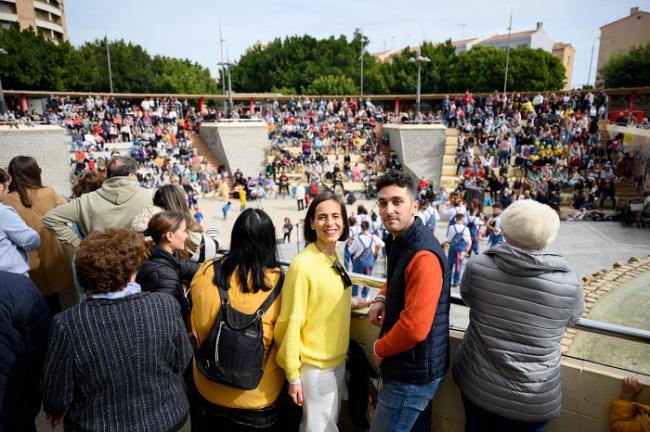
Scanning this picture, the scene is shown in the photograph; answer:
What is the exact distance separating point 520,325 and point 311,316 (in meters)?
0.93

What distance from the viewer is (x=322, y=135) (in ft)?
84.8

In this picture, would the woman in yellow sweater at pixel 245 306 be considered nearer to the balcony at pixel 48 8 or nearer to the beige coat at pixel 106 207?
the beige coat at pixel 106 207

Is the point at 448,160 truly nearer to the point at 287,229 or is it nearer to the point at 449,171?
the point at 449,171

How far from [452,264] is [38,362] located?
815 centimetres

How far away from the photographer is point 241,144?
949 inches

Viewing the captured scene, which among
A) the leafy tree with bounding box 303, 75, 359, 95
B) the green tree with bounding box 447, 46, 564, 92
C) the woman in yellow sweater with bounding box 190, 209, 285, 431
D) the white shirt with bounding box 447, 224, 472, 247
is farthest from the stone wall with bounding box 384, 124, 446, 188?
the leafy tree with bounding box 303, 75, 359, 95

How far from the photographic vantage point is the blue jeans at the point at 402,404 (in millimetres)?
1933

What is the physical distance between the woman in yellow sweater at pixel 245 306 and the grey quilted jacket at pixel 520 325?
0.97 meters

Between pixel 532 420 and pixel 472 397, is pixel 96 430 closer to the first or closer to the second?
pixel 472 397

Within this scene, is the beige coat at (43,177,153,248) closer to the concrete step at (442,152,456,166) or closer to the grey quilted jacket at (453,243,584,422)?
the grey quilted jacket at (453,243,584,422)

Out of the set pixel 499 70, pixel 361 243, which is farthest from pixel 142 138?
pixel 499 70

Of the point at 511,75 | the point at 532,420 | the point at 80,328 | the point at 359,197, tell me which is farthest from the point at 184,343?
the point at 511,75

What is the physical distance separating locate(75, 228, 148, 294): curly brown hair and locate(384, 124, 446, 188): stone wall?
22.5 metres

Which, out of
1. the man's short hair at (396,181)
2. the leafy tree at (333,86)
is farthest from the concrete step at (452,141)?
the leafy tree at (333,86)
